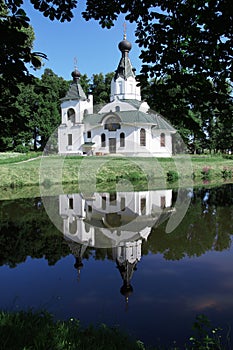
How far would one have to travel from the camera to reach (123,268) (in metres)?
6.80

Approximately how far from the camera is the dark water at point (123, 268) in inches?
194

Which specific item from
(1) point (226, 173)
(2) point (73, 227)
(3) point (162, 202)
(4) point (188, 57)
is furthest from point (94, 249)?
(1) point (226, 173)

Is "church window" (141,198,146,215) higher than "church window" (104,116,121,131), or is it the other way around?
"church window" (104,116,121,131)

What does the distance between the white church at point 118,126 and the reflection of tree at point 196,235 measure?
2188 cm

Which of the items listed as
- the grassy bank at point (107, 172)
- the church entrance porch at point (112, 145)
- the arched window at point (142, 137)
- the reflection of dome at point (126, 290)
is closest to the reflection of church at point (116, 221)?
the reflection of dome at point (126, 290)

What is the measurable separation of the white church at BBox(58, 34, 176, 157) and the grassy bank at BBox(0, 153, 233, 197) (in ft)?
18.1

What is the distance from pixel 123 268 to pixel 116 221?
14.4 feet

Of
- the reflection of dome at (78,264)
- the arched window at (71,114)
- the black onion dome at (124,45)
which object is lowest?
the reflection of dome at (78,264)

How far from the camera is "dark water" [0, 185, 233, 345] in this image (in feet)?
16.2

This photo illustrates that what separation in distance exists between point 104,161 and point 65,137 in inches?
536

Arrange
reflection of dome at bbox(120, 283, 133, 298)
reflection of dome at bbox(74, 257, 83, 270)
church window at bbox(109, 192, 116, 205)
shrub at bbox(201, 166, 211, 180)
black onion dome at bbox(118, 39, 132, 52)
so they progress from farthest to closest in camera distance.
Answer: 1. black onion dome at bbox(118, 39, 132, 52)
2. shrub at bbox(201, 166, 211, 180)
3. church window at bbox(109, 192, 116, 205)
4. reflection of dome at bbox(74, 257, 83, 270)
5. reflection of dome at bbox(120, 283, 133, 298)

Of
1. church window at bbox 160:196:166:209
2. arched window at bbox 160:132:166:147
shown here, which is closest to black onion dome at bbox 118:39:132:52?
arched window at bbox 160:132:166:147

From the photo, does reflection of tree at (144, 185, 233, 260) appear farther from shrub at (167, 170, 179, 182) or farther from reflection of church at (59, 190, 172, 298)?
shrub at (167, 170, 179, 182)

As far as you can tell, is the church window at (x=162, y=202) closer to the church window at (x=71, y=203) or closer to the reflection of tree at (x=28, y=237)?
the church window at (x=71, y=203)
